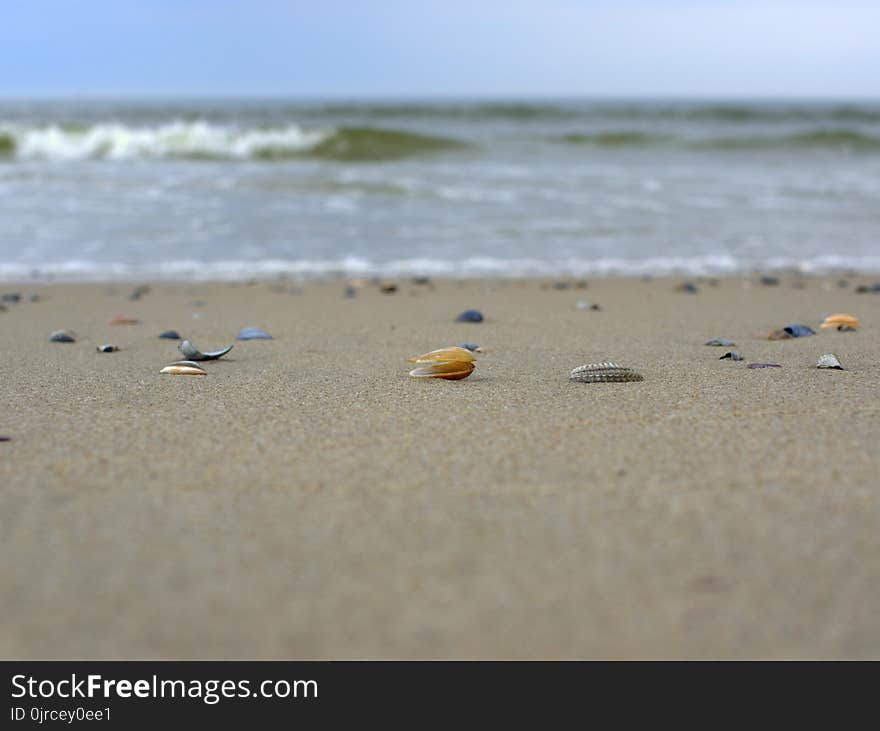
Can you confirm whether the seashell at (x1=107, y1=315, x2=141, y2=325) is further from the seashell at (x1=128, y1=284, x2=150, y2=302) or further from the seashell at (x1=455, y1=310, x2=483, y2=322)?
the seashell at (x1=455, y1=310, x2=483, y2=322)

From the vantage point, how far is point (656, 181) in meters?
12.3

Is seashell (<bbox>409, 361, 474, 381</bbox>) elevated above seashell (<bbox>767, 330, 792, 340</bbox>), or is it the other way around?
Result: seashell (<bbox>409, 361, 474, 381</bbox>)

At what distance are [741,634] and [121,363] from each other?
2.64m

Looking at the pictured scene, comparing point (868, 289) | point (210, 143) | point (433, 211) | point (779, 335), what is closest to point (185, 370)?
point (779, 335)

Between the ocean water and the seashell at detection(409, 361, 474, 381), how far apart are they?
3782 mm

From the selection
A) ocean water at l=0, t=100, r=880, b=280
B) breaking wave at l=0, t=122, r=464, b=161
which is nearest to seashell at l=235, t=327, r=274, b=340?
ocean water at l=0, t=100, r=880, b=280

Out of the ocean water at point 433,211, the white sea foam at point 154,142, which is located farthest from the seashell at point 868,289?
the white sea foam at point 154,142

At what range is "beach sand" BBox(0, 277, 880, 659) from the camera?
1.38 metres

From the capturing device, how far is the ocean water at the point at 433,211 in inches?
281

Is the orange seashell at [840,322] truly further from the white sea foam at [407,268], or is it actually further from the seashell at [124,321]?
the seashell at [124,321]

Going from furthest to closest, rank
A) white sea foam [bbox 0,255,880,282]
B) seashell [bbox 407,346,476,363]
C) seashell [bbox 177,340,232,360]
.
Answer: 1. white sea foam [bbox 0,255,880,282]
2. seashell [bbox 177,340,232,360]
3. seashell [bbox 407,346,476,363]

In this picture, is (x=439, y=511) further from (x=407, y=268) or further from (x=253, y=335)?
(x=407, y=268)
